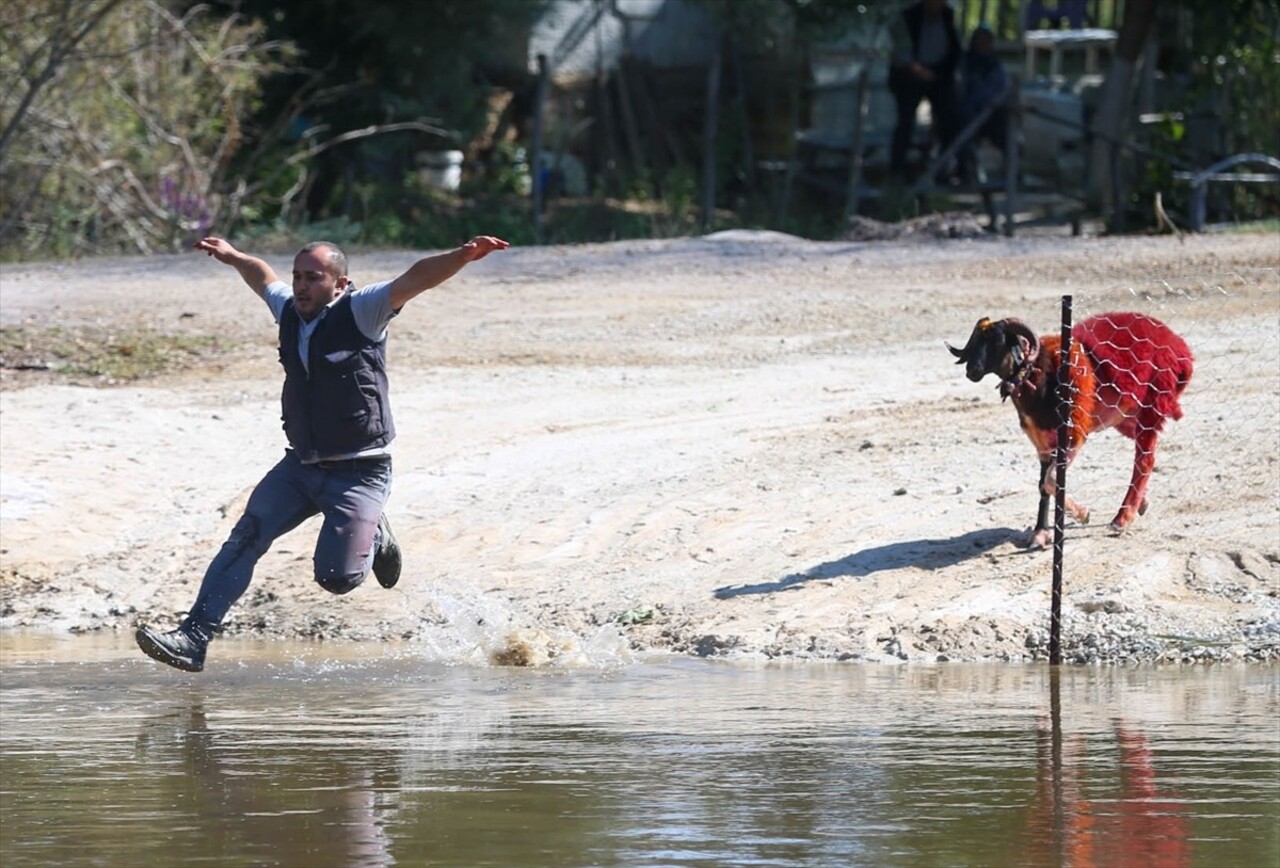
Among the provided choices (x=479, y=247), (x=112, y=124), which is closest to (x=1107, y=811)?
(x=479, y=247)

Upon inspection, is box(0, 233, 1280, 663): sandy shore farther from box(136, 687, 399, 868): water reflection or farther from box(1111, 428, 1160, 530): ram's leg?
box(136, 687, 399, 868): water reflection

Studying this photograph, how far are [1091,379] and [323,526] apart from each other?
11.3 ft

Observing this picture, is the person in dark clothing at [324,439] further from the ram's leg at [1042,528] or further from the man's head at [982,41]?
the man's head at [982,41]

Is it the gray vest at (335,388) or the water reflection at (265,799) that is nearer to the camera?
the water reflection at (265,799)

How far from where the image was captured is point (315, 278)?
23.8ft

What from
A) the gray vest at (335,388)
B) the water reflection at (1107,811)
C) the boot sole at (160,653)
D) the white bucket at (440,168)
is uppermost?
the white bucket at (440,168)

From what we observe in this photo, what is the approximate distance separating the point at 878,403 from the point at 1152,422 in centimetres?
320

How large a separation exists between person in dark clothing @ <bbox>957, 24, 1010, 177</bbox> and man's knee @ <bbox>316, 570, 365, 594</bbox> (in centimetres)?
1440

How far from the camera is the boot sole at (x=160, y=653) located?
24.1ft

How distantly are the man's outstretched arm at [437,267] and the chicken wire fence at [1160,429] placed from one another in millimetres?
2597

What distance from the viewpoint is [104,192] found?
18672mm

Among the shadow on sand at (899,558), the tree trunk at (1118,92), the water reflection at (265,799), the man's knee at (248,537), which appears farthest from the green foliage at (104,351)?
the tree trunk at (1118,92)

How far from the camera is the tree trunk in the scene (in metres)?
21.2

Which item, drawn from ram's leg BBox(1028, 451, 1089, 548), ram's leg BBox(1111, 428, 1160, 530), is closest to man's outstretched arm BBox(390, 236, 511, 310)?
ram's leg BBox(1028, 451, 1089, 548)
